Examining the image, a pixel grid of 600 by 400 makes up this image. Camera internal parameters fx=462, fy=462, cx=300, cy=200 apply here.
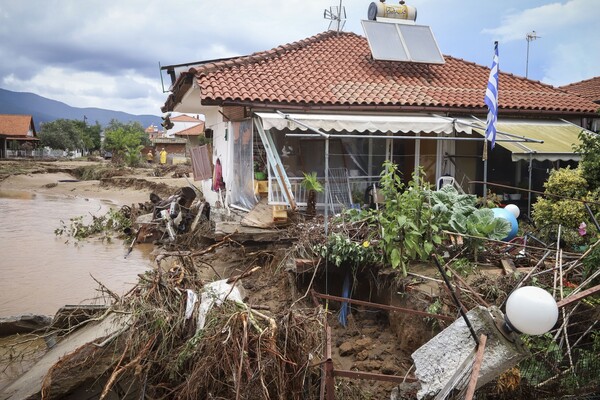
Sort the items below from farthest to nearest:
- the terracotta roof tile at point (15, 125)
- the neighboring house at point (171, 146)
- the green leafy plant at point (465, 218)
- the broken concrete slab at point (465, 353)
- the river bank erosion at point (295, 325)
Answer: the neighboring house at point (171, 146) → the terracotta roof tile at point (15, 125) → the green leafy plant at point (465, 218) → the river bank erosion at point (295, 325) → the broken concrete slab at point (465, 353)

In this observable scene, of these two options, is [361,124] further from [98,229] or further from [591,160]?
[98,229]

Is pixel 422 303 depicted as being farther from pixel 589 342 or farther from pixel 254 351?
pixel 254 351

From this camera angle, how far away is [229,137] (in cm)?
1202

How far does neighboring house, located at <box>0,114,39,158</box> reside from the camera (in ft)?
167

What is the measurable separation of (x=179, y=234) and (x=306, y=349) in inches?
370

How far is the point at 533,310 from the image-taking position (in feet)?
9.10

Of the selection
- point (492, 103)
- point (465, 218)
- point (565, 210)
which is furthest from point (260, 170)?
point (565, 210)

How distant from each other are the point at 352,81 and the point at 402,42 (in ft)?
9.05

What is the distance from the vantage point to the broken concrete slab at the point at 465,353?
10.4 ft

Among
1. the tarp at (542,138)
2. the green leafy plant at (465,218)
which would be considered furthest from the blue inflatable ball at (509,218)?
the tarp at (542,138)

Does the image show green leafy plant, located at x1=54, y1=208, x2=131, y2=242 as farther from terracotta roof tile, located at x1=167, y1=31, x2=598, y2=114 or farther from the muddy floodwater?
terracotta roof tile, located at x1=167, y1=31, x2=598, y2=114

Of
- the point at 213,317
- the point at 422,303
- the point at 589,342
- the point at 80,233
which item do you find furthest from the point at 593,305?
the point at 80,233

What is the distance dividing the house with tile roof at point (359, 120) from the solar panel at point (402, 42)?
361mm

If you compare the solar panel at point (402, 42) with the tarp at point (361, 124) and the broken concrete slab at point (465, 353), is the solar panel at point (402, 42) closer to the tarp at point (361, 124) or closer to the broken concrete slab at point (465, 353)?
the tarp at point (361, 124)
